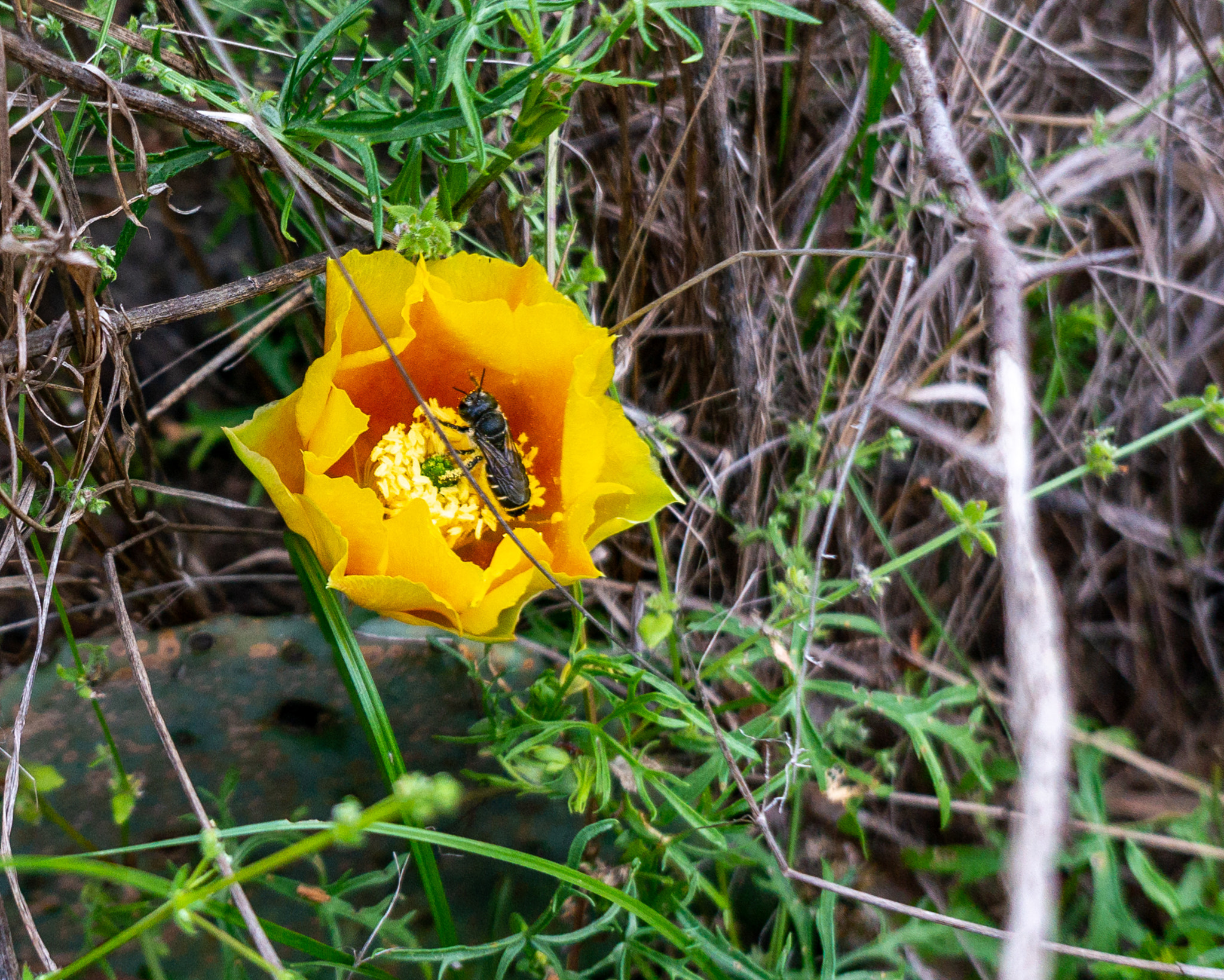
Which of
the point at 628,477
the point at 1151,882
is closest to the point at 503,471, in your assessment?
the point at 628,477

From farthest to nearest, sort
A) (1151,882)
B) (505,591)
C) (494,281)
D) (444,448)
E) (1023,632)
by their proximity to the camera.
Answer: (1151,882) → (444,448) → (494,281) → (505,591) → (1023,632)

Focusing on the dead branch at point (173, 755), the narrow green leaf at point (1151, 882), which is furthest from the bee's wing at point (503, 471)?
the narrow green leaf at point (1151, 882)

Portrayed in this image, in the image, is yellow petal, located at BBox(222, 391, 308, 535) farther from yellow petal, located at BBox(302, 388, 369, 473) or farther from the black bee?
the black bee

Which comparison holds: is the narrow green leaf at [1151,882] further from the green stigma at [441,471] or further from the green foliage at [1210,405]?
the green stigma at [441,471]

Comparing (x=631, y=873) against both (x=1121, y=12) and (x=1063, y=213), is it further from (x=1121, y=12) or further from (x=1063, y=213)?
(x=1121, y=12)

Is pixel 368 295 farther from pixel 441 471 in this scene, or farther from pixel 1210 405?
pixel 1210 405

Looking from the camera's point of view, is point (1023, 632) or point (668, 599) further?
point (668, 599)

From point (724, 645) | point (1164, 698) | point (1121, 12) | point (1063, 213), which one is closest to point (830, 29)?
point (1063, 213)
